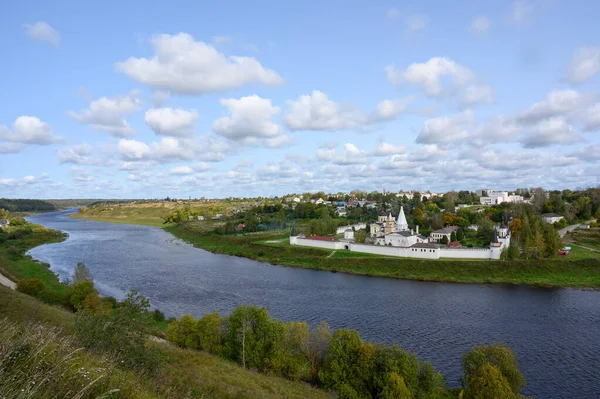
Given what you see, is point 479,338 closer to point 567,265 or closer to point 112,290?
point 567,265

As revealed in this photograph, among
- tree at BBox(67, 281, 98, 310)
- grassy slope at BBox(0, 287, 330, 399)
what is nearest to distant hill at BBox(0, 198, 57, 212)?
tree at BBox(67, 281, 98, 310)

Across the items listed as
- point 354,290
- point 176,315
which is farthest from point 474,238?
point 176,315

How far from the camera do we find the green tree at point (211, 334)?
56.3 ft

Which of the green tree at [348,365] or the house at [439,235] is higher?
the house at [439,235]

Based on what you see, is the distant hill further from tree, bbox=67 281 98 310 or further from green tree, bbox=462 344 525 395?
green tree, bbox=462 344 525 395

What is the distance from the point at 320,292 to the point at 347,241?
18.4 meters

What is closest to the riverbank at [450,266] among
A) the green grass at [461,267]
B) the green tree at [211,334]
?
the green grass at [461,267]

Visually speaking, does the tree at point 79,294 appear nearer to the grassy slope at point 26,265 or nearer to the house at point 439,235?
the grassy slope at point 26,265

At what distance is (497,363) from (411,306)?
14.5m

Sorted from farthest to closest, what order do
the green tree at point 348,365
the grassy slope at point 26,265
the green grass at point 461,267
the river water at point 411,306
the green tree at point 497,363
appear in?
1. the green grass at point 461,267
2. the grassy slope at point 26,265
3. the river water at point 411,306
4. the green tree at point 348,365
5. the green tree at point 497,363

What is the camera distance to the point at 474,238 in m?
52.8

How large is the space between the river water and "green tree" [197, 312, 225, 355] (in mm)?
8434

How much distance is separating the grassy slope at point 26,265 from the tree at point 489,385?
28.7 metres

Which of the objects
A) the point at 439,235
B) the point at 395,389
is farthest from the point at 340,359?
the point at 439,235
